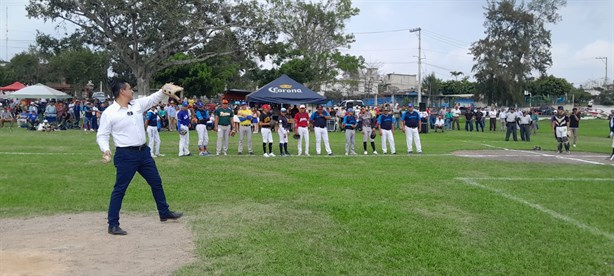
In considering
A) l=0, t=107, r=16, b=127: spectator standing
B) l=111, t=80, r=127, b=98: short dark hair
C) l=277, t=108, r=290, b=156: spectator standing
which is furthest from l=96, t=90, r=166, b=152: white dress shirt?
l=0, t=107, r=16, b=127: spectator standing

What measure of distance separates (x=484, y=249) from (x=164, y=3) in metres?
34.0

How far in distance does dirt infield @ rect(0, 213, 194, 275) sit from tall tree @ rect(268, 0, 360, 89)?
47.3m

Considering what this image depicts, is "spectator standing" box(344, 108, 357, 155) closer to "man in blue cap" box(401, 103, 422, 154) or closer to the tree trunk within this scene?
"man in blue cap" box(401, 103, 422, 154)

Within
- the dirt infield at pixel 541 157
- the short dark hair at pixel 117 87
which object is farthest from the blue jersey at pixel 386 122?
the short dark hair at pixel 117 87

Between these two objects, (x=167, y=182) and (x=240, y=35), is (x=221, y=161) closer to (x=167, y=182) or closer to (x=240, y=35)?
(x=167, y=182)

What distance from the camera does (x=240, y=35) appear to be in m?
43.3

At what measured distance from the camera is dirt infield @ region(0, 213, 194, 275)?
551cm

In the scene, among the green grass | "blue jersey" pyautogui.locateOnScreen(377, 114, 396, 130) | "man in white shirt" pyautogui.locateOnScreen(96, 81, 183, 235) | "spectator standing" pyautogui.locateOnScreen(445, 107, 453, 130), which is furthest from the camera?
"spectator standing" pyautogui.locateOnScreen(445, 107, 453, 130)

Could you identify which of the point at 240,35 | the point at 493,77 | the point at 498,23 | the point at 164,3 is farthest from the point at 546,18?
the point at 164,3

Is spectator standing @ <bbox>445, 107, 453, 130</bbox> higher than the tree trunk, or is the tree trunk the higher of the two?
the tree trunk

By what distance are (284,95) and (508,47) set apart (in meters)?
45.0

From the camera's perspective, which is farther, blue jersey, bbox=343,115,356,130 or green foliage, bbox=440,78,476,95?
green foliage, bbox=440,78,476,95

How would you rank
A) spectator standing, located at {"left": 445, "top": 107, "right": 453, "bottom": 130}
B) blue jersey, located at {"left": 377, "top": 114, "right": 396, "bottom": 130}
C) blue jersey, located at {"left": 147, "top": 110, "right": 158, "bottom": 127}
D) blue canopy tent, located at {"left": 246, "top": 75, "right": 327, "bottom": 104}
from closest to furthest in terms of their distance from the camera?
1. blue jersey, located at {"left": 147, "top": 110, "right": 158, "bottom": 127}
2. blue jersey, located at {"left": 377, "top": 114, "right": 396, "bottom": 130}
3. blue canopy tent, located at {"left": 246, "top": 75, "right": 327, "bottom": 104}
4. spectator standing, located at {"left": 445, "top": 107, "right": 453, "bottom": 130}

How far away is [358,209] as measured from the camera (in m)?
8.61
